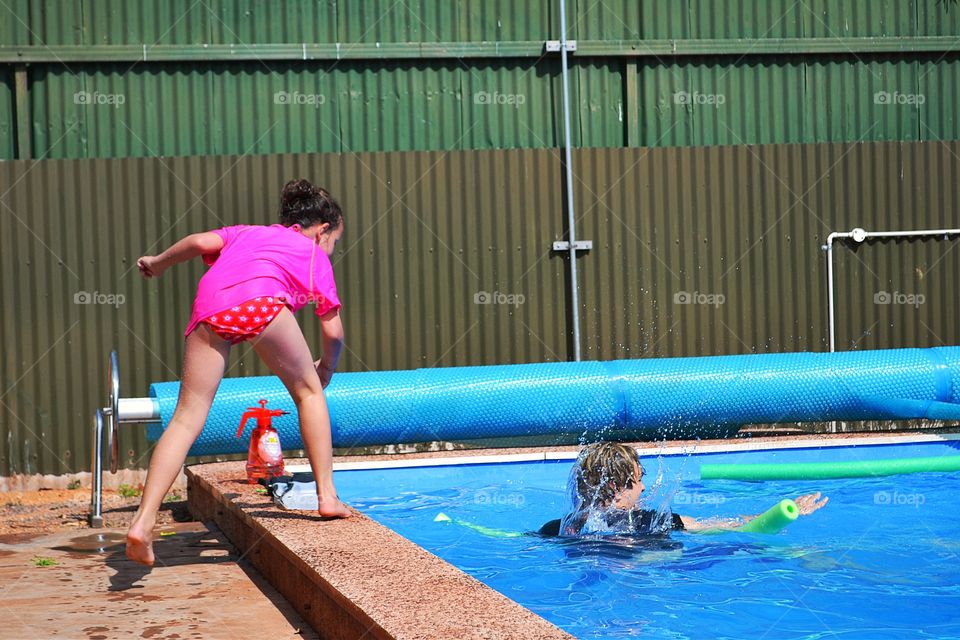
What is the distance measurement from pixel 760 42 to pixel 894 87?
136cm

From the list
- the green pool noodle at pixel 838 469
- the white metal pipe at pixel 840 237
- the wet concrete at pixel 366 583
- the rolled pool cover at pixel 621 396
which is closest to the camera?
the wet concrete at pixel 366 583

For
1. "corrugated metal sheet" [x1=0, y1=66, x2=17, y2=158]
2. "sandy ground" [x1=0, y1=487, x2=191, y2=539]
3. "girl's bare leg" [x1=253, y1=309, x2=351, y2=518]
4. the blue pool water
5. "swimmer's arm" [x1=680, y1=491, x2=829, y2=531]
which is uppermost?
"corrugated metal sheet" [x1=0, y1=66, x2=17, y2=158]

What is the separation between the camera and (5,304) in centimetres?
820

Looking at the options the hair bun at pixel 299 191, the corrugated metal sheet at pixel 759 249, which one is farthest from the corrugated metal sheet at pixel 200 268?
the hair bun at pixel 299 191

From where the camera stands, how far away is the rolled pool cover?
7.36 m

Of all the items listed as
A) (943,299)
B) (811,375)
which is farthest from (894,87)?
(811,375)

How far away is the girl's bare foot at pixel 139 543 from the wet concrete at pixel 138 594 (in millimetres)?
193

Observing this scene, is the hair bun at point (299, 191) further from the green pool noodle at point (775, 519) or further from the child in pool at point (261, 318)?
the green pool noodle at point (775, 519)

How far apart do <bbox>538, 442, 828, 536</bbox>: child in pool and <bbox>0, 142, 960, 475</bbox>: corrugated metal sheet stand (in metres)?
3.70
